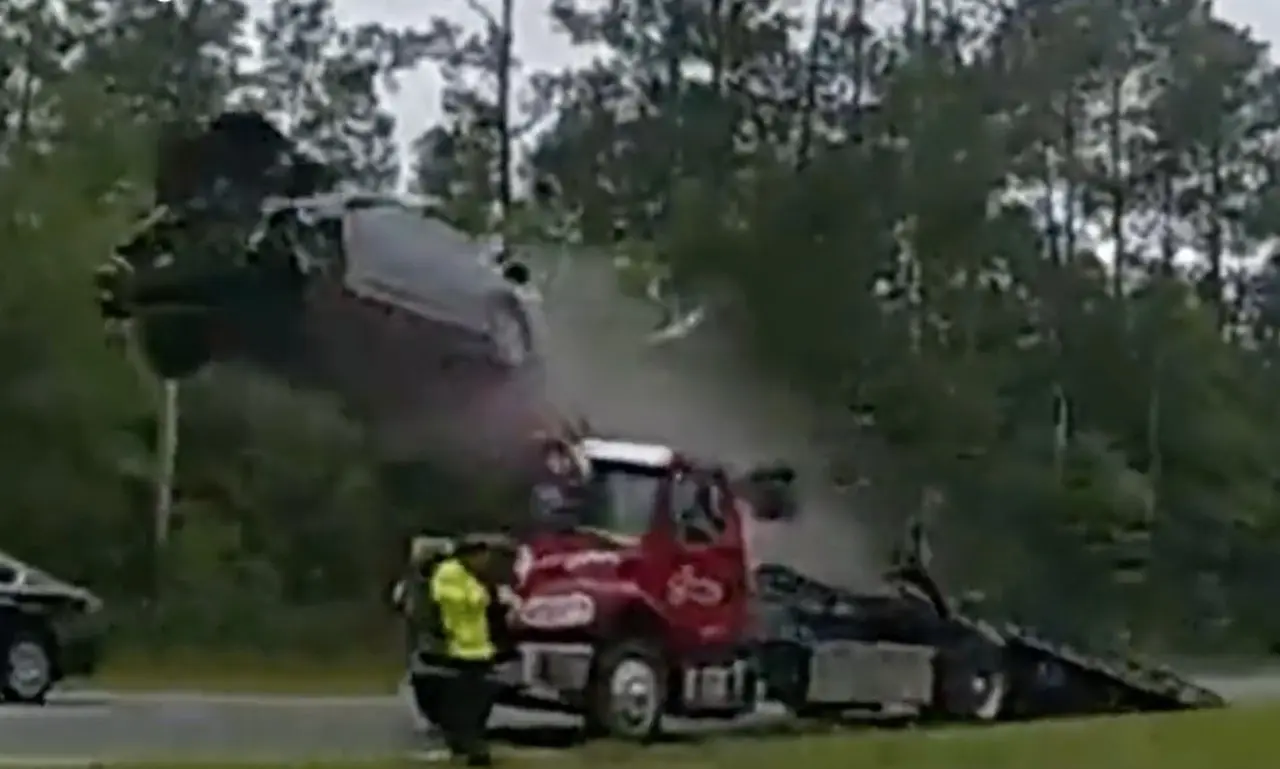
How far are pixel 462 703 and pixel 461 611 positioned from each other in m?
0.61

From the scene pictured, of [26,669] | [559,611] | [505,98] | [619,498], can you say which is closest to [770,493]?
[619,498]

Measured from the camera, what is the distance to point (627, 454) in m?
18.0

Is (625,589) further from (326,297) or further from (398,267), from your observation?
(326,297)

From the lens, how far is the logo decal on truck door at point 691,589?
18.1 metres

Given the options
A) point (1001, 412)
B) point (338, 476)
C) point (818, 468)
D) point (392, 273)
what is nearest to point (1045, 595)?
point (1001, 412)

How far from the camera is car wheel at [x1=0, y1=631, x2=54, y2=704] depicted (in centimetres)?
1836

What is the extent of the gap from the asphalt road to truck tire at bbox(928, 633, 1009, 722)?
178 centimetres

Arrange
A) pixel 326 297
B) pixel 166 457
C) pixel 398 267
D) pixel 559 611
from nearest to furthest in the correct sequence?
pixel 559 611
pixel 398 267
pixel 326 297
pixel 166 457

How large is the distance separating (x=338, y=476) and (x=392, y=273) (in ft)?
9.22

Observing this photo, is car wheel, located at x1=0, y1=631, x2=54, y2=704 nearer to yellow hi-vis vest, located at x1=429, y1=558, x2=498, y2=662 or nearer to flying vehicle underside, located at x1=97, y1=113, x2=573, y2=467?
flying vehicle underside, located at x1=97, y1=113, x2=573, y2=467

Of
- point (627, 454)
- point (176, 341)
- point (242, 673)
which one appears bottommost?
point (242, 673)

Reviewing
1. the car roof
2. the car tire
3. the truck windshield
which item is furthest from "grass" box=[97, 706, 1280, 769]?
the car tire

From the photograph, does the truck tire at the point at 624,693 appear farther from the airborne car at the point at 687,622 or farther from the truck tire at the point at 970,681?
the truck tire at the point at 970,681

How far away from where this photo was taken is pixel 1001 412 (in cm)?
2853
